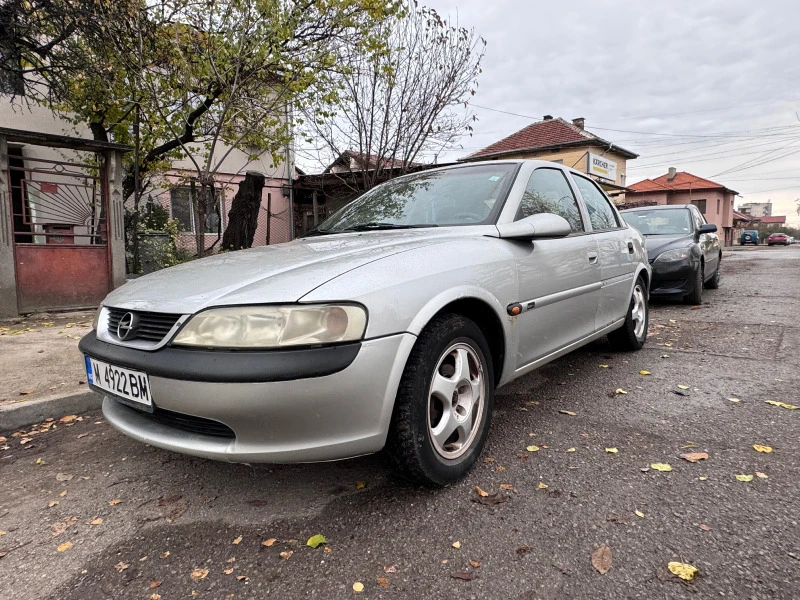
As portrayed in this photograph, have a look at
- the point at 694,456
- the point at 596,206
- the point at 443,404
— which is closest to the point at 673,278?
the point at 596,206

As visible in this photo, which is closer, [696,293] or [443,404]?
[443,404]

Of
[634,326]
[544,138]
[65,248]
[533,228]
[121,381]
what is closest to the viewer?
[121,381]

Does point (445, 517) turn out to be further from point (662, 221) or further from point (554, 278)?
point (662, 221)

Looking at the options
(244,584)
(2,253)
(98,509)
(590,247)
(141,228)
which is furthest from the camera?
(141,228)

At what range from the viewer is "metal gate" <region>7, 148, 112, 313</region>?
20.3ft

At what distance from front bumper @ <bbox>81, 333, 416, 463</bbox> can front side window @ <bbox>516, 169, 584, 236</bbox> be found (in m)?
1.43

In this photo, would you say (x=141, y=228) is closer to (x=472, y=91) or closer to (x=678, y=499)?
(x=472, y=91)

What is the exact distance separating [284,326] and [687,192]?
5090 cm

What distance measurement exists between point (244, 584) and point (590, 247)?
2.81 meters

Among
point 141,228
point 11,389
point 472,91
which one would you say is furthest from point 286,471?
point 472,91

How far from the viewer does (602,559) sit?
5.45 feet

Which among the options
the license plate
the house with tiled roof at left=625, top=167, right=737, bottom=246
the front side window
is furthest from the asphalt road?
the house with tiled roof at left=625, top=167, right=737, bottom=246

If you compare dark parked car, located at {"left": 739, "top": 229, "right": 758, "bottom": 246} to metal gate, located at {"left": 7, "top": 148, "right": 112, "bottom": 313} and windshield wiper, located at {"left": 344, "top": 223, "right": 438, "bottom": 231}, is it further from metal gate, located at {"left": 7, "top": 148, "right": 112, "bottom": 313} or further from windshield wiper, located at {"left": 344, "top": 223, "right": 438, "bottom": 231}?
windshield wiper, located at {"left": 344, "top": 223, "right": 438, "bottom": 231}

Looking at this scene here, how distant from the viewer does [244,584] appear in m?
1.61
